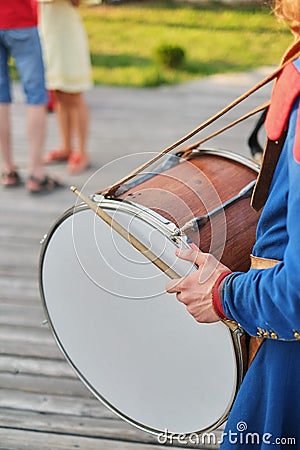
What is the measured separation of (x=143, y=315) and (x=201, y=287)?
36 cm

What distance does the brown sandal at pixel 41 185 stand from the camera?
373 centimetres

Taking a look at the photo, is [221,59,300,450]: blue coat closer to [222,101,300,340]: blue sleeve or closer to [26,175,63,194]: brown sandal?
[222,101,300,340]: blue sleeve

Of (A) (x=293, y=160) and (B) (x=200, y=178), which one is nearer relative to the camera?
(A) (x=293, y=160)

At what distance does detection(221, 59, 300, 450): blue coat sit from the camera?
1.06 meters

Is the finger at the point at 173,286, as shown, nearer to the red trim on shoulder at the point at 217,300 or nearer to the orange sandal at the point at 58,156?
the red trim on shoulder at the point at 217,300

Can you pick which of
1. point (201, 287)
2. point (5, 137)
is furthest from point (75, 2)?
point (201, 287)

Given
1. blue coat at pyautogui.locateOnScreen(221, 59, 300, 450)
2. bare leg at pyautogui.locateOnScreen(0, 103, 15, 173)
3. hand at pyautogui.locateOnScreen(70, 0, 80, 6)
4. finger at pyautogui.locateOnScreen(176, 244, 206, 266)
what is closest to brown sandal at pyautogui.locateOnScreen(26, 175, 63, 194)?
bare leg at pyautogui.locateOnScreen(0, 103, 15, 173)

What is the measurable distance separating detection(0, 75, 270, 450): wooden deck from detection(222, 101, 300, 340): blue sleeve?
0.47m

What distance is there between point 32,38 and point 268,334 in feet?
8.70

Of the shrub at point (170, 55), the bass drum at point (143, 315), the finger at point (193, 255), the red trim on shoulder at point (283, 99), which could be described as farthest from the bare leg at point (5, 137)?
the shrub at point (170, 55)

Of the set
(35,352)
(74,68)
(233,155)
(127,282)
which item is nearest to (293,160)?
(127,282)

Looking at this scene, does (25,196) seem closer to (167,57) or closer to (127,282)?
(127,282)

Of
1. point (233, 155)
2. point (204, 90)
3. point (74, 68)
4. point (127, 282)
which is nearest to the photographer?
point (127, 282)

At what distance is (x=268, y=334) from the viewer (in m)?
1.18
